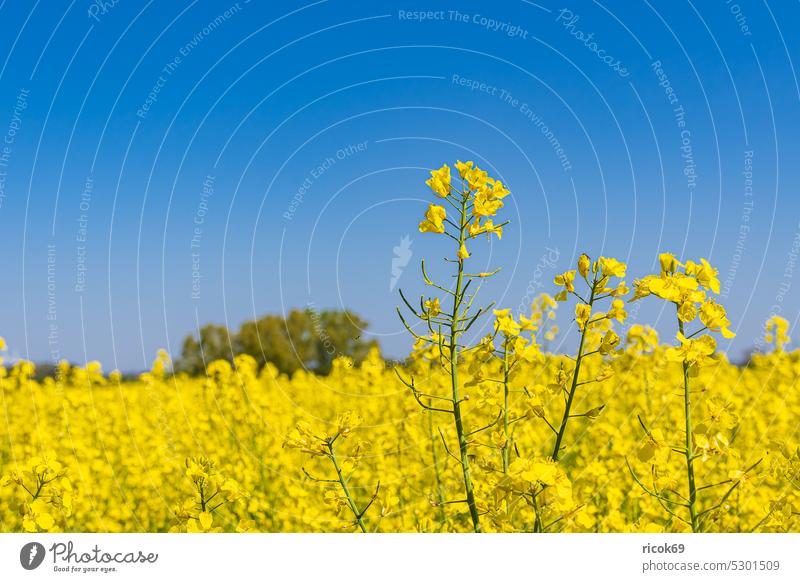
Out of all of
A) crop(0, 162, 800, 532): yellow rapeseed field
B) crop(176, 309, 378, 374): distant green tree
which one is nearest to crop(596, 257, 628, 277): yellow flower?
crop(0, 162, 800, 532): yellow rapeseed field

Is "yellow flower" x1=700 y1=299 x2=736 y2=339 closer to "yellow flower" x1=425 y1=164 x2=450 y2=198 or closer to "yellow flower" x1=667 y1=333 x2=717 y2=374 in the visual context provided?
"yellow flower" x1=667 y1=333 x2=717 y2=374

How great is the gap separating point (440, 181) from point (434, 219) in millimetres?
109

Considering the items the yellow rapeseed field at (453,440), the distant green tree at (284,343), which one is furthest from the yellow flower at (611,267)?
the distant green tree at (284,343)

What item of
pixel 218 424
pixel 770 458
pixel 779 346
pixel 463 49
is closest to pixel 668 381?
pixel 779 346

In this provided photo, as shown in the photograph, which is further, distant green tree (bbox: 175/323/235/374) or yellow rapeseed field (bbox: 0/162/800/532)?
distant green tree (bbox: 175/323/235/374)

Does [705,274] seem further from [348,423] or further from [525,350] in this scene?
[348,423]

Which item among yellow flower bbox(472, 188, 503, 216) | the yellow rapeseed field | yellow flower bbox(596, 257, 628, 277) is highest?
yellow flower bbox(472, 188, 503, 216)

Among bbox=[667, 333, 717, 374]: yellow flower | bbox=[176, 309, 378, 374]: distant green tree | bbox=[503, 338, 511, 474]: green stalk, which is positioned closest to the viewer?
bbox=[667, 333, 717, 374]: yellow flower

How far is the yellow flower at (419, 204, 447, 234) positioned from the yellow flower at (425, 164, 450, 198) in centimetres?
4

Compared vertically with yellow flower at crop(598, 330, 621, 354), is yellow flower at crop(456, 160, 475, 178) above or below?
above

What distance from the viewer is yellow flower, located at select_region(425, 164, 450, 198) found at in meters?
2.11

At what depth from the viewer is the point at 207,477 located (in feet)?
8.31
